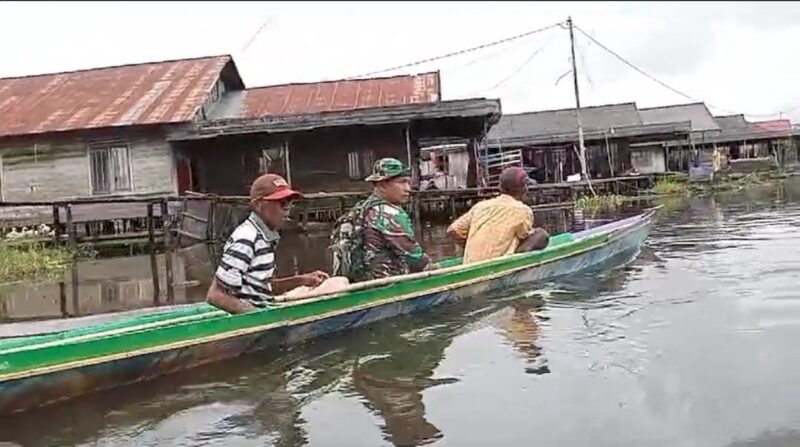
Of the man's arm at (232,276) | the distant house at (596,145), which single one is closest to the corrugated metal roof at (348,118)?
the man's arm at (232,276)

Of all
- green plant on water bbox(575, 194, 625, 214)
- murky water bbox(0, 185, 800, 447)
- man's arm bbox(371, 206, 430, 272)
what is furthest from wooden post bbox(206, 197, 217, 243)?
man's arm bbox(371, 206, 430, 272)

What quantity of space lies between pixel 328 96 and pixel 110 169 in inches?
264

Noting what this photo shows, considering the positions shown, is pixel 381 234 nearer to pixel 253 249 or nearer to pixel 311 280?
pixel 311 280

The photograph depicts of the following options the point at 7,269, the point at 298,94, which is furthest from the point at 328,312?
the point at 298,94

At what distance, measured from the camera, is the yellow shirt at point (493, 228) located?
28.4ft

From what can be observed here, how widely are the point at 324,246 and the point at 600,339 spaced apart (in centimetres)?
1021

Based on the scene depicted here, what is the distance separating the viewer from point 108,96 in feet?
78.1

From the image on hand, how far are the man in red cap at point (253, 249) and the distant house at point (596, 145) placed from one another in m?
30.1

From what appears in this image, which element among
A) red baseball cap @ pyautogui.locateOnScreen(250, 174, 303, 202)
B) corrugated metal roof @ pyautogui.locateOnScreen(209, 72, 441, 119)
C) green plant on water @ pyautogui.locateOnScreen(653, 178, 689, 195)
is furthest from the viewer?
green plant on water @ pyautogui.locateOnScreen(653, 178, 689, 195)

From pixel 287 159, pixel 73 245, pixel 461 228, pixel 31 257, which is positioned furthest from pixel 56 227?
pixel 461 228

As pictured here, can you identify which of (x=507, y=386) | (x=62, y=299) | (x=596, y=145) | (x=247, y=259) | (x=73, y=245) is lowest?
(x=507, y=386)

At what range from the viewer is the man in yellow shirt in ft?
28.0

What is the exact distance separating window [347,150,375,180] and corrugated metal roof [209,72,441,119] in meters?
1.24

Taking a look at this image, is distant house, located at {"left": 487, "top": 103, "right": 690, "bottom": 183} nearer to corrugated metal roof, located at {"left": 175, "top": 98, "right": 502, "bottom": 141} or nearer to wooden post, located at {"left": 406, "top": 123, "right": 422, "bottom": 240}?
wooden post, located at {"left": 406, "top": 123, "right": 422, "bottom": 240}
